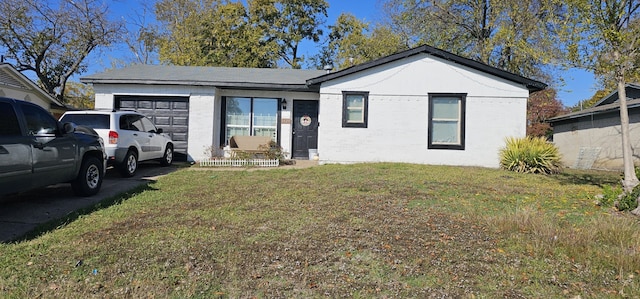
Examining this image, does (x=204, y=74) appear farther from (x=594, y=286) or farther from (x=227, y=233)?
(x=594, y=286)

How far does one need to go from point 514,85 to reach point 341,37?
22.5 m

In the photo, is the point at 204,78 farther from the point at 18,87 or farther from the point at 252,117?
the point at 18,87

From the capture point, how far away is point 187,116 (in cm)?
1284

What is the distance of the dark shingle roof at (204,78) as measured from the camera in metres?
12.4

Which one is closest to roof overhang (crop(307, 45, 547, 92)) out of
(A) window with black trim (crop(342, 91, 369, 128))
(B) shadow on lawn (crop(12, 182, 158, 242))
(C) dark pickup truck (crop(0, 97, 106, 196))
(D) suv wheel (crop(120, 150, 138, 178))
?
(A) window with black trim (crop(342, 91, 369, 128))

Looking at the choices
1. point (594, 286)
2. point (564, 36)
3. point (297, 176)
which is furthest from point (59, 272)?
point (564, 36)

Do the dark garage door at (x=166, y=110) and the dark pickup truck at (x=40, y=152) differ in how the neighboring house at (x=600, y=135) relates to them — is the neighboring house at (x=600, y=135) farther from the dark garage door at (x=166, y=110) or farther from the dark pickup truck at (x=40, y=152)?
the dark pickup truck at (x=40, y=152)

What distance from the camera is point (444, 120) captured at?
11891 millimetres

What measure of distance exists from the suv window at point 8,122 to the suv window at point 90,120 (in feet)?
11.8

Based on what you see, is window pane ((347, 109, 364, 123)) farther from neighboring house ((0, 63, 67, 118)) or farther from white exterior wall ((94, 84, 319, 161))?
neighboring house ((0, 63, 67, 118))

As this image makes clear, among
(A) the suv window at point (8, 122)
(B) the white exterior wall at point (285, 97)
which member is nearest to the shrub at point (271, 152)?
(B) the white exterior wall at point (285, 97)

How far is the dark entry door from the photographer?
13.5 meters

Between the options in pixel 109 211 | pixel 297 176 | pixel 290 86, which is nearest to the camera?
pixel 109 211

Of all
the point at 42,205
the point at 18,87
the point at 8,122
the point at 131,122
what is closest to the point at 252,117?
the point at 131,122
